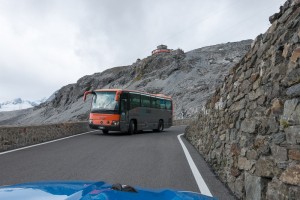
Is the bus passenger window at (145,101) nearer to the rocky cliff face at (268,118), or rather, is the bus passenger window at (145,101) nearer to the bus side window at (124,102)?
the bus side window at (124,102)

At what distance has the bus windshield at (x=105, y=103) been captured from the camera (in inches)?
890

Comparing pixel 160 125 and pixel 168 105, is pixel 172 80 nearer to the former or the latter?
pixel 168 105

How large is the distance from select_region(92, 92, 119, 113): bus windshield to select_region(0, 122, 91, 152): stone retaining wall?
2.09 m

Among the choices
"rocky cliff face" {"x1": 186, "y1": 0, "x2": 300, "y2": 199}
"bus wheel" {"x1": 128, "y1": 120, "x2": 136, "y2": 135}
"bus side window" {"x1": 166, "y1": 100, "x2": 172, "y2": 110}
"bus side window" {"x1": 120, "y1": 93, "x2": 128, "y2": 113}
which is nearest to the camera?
"rocky cliff face" {"x1": 186, "y1": 0, "x2": 300, "y2": 199}

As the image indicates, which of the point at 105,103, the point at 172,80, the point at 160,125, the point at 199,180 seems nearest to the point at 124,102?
the point at 105,103

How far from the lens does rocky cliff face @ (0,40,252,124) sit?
183ft

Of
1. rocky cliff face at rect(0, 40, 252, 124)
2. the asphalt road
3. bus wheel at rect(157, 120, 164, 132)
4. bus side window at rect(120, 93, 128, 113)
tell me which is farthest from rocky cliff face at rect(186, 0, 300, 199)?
rocky cliff face at rect(0, 40, 252, 124)

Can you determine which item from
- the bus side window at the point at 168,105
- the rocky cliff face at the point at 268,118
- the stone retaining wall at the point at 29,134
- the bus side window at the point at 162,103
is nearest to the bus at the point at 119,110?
the stone retaining wall at the point at 29,134

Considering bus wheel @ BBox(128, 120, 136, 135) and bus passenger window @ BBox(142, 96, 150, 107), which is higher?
bus passenger window @ BBox(142, 96, 150, 107)

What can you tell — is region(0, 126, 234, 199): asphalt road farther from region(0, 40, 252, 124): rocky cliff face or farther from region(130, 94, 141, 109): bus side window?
region(0, 40, 252, 124): rocky cliff face

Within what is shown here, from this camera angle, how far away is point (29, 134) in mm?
15828

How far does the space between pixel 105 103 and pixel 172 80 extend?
4794 centimetres

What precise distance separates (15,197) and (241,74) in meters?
5.86

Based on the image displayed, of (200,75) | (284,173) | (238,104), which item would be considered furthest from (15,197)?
(200,75)
